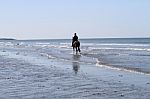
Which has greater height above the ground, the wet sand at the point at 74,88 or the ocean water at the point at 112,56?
the ocean water at the point at 112,56

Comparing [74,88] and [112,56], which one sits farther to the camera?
[112,56]

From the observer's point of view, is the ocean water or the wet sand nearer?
the wet sand

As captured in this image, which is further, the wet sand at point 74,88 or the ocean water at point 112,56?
the ocean water at point 112,56

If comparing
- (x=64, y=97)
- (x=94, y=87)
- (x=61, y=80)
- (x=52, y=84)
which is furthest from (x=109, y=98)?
(x=61, y=80)

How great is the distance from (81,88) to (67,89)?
47 centimetres

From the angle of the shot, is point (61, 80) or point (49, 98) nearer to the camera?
point (49, 98)

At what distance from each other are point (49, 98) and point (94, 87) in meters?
2.29

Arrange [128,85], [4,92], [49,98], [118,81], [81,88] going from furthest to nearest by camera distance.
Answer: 1. [118,81]
2. [128,85]
3. [81,88]
4. [4,92]
5. [49,98]

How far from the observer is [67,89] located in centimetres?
1063

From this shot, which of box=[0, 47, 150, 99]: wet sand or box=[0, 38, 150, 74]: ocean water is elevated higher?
box=[0, 38, 150, 74]: ocean water

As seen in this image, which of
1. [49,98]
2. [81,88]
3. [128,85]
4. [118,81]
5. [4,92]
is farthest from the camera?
[118,81]

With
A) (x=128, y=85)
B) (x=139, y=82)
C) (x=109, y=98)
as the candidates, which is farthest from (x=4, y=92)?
(x=139, y=82)

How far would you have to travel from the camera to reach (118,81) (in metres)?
12.6

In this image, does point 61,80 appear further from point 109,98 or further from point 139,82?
point 109,98
